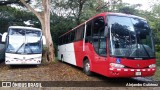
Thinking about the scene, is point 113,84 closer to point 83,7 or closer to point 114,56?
point 114,56

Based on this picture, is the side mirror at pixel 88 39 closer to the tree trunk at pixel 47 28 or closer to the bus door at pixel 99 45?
the bus door at pixel 99 45

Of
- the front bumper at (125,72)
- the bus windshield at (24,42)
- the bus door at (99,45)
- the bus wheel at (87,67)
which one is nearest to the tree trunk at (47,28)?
the bus windshield at (24,42)

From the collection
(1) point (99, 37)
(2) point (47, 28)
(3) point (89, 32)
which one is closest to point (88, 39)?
(3) point (89, 32)

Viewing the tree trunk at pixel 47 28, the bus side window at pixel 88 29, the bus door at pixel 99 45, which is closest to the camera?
the bus door at pixel 99 45

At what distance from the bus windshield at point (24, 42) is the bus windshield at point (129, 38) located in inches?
257

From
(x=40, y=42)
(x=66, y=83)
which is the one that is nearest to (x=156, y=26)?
(x=40, y=42)

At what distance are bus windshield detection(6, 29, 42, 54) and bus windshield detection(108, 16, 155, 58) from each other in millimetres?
6525

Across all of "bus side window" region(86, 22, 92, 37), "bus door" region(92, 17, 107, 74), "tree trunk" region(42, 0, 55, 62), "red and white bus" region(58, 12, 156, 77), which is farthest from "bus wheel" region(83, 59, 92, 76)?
"tree trunk" region(42, 0, 55, 62)

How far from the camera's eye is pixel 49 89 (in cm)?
741

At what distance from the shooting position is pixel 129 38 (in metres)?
8.20

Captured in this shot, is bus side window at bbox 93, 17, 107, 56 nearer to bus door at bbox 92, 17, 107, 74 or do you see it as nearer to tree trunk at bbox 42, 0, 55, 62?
bus door at bbox 92, 17, 107, 74

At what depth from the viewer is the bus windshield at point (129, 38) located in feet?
26.1

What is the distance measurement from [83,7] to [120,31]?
16611mm

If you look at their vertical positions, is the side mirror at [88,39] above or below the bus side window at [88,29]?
below
